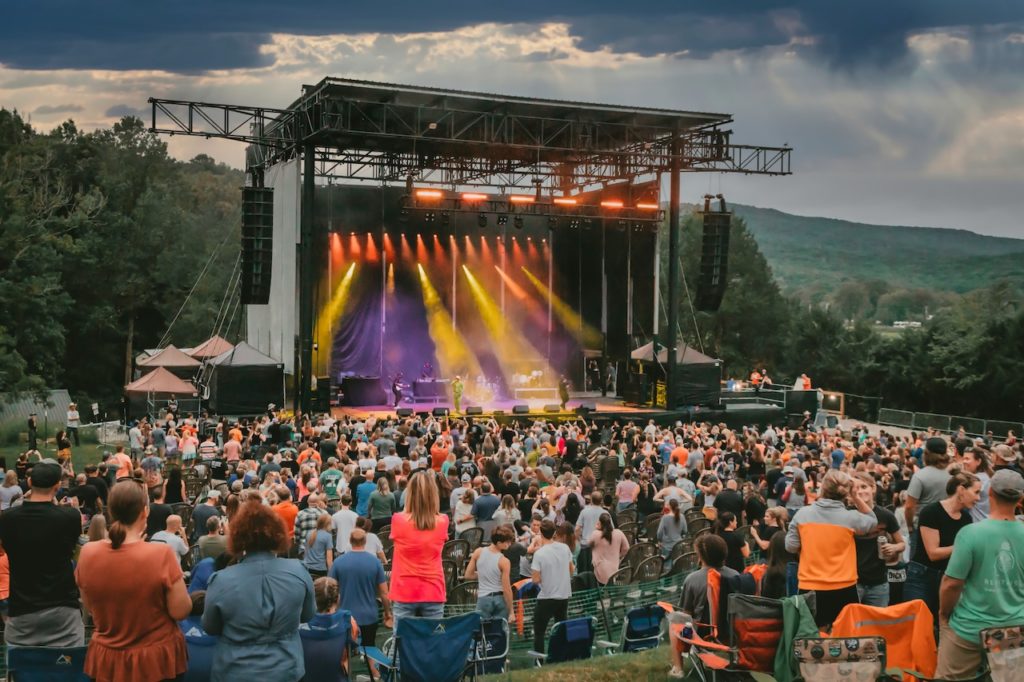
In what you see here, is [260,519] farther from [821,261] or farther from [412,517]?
[821,261]

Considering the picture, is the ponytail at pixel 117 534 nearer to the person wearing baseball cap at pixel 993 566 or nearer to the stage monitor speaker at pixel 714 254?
the person wearing baseball cap at pixel 993 566

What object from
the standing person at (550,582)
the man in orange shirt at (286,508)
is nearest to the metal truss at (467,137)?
the man in orange shirt at (286,508)

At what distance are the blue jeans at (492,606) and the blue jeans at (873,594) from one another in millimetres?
2377

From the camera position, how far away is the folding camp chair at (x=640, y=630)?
7.16m

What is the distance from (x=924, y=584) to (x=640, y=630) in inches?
80.7

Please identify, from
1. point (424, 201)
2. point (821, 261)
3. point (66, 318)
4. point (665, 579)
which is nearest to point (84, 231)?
point (66, 318)

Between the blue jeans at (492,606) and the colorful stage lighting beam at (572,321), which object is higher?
the colorful stage lighting beam at (572,321)

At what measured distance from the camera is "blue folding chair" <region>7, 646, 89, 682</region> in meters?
4.57

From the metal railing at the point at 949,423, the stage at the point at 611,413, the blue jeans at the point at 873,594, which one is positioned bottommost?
the metal railing at the point at 949,423

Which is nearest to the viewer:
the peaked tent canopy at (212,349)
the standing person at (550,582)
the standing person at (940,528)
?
the standing person at (940,528)

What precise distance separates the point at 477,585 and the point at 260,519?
3837 millimetres

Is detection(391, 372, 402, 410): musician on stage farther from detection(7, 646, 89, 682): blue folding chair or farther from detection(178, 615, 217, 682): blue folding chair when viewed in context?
detection(178, 615, 217, 682): blue folding chair

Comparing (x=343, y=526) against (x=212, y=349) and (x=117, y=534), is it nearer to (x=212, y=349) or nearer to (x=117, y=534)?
(x=117, y=534)

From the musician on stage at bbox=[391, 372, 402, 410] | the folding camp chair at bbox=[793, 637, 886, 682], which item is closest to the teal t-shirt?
the folding camp chair at bbox=[793, 637, 886, 682]
